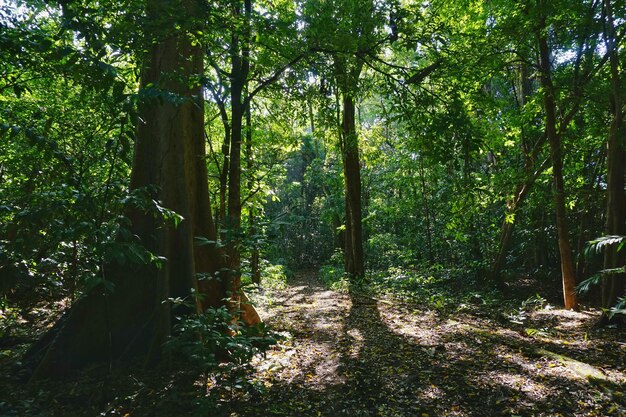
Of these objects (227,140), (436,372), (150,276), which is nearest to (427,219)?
(227,140)

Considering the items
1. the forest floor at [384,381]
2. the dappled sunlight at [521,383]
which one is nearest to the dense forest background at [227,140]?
the forest floor at [384,381]

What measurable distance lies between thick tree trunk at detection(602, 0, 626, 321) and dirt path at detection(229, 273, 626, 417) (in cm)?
95

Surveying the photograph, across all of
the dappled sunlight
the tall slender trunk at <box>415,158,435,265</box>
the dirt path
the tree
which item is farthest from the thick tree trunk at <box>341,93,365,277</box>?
the dappled sunlight

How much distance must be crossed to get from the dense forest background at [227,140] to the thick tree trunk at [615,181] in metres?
0.03

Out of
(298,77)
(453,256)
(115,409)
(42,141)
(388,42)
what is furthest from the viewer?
(453,256)

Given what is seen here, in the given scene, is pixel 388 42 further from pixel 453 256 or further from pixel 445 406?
pixel 453 256

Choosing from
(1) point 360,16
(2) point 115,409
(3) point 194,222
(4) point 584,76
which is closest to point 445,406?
(2) point 115,409

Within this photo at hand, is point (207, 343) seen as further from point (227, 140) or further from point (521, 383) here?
point (227, 140)

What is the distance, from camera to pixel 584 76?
24.8ft

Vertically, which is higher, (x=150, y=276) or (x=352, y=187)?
(x=352, y=187)

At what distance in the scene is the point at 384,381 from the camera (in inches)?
178

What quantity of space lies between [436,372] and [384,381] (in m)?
0.66

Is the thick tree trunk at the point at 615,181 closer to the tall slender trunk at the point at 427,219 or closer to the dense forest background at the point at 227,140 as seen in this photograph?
the dense forest background at the point at 227,140

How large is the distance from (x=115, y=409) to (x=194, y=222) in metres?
2.38
